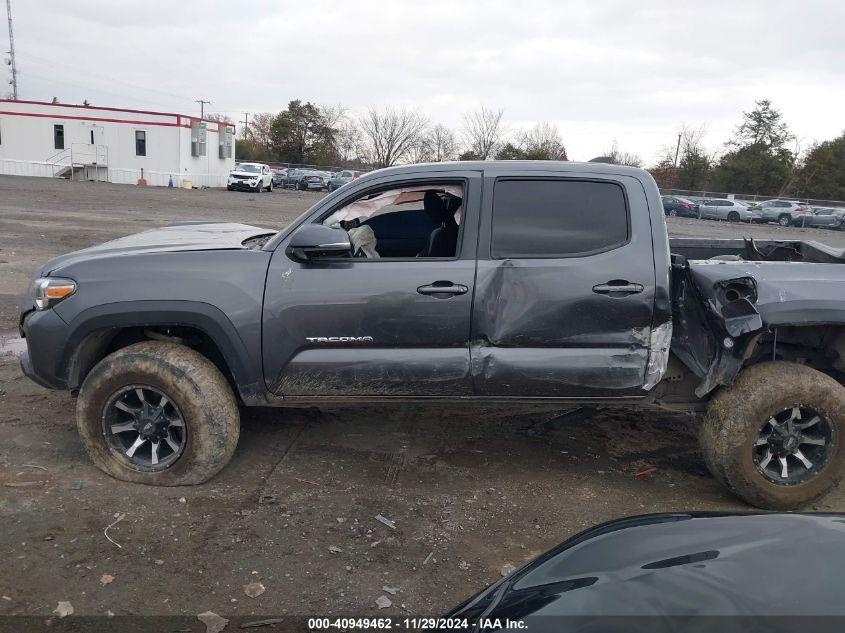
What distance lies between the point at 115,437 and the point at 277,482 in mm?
1016

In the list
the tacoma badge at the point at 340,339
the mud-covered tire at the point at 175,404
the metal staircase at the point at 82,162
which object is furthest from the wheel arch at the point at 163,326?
the metal staircase at the point at 82,162

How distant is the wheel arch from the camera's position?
13.4 feet

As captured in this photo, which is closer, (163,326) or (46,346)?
(46,346)

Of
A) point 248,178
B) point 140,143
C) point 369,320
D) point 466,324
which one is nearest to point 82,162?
point 140,143

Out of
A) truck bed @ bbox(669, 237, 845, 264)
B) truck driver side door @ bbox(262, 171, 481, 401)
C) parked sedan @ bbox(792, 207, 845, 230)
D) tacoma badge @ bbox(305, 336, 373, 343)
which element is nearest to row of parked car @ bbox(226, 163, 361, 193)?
parked sedan @ bbox(792, 207, 845, 230)

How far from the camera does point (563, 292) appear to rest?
410cm

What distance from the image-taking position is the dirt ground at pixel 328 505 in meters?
3.30

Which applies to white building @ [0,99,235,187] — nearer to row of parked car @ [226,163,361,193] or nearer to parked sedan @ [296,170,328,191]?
row of parked car @ [226,163,361,193]

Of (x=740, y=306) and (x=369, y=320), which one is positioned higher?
(x=740, y=306)

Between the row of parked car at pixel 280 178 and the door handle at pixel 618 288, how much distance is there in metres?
36.2

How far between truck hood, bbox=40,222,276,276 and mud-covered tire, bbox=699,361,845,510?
3.14 metres

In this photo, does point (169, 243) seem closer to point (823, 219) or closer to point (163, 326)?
point (163, 326)

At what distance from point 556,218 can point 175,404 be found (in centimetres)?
254

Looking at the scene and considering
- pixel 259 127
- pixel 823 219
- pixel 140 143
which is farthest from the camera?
pixel 259 127
